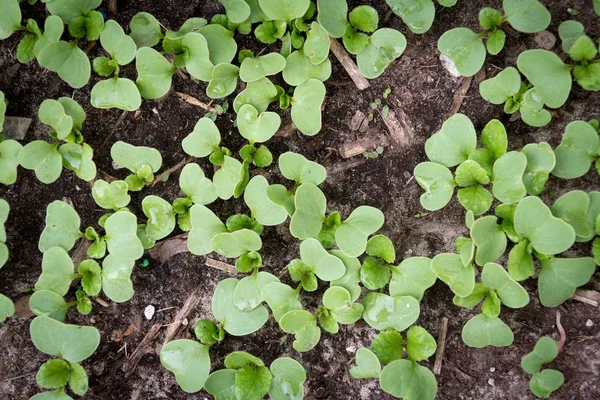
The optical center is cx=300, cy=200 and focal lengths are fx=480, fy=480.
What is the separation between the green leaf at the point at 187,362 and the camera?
1958mm

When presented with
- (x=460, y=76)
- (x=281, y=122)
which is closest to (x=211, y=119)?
(x=281, y=122)

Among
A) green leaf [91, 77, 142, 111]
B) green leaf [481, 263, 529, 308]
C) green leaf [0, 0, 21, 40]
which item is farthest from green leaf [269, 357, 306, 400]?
green leaf [0, 0, 21, 40]

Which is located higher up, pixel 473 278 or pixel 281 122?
pixel 281 122

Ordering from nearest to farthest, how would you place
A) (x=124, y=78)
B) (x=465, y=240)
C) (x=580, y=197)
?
(x=580, y=197)
(x=465, y=240)
(x=124, y=78)

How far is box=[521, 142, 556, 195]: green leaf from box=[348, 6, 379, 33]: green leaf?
0.77m

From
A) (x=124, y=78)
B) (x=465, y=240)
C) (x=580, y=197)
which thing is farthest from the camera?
(x=124, y=78)

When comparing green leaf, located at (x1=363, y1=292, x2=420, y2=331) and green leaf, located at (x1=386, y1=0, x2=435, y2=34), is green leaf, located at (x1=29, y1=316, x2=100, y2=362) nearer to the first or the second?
green leaf, located at (x1=363, y1=292, x2=420, y2=331)

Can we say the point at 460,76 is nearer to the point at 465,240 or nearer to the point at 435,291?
the point at 465,240

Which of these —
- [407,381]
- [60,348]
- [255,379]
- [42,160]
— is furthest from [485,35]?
[60,348]

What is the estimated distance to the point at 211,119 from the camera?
2084 mm

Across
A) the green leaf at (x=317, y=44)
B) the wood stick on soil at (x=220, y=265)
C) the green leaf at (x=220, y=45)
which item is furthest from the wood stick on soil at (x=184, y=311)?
the green leaf at (x=317, y=44)

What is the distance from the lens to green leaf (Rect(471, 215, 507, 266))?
1.80 meters

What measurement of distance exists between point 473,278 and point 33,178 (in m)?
1.92

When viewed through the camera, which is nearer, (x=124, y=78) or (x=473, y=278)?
(x=473, y=278)
